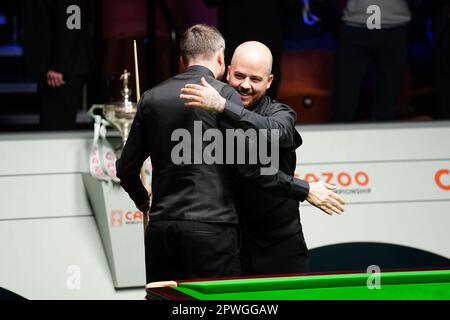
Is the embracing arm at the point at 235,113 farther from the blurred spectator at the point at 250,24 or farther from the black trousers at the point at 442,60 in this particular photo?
the black trousers at the point at 442,60

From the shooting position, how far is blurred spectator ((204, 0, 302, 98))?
5.65m

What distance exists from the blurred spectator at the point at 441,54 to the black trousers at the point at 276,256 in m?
2.64

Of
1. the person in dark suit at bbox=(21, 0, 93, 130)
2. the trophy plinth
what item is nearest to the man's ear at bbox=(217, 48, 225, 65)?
the trophy plinth

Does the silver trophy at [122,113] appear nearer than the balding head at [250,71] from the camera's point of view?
No

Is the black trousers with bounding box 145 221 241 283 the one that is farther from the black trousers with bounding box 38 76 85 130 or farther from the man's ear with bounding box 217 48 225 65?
the black trousers with bounding box 38 76 85 130

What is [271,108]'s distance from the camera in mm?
3828

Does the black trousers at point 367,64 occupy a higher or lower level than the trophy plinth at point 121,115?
higher

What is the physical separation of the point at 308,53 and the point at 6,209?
8.51 feet

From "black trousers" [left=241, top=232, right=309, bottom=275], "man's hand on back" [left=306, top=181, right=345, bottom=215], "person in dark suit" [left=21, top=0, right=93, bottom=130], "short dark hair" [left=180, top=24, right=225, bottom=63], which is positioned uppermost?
"person in dark suit" [left=21, top=0, right=93, bottom=130]

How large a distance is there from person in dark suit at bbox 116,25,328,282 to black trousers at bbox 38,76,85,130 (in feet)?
6.62

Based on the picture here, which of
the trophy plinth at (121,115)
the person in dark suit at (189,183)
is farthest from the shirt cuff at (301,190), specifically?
the trophy plinth at (121,115)

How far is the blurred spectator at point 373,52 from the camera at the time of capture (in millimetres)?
5949
